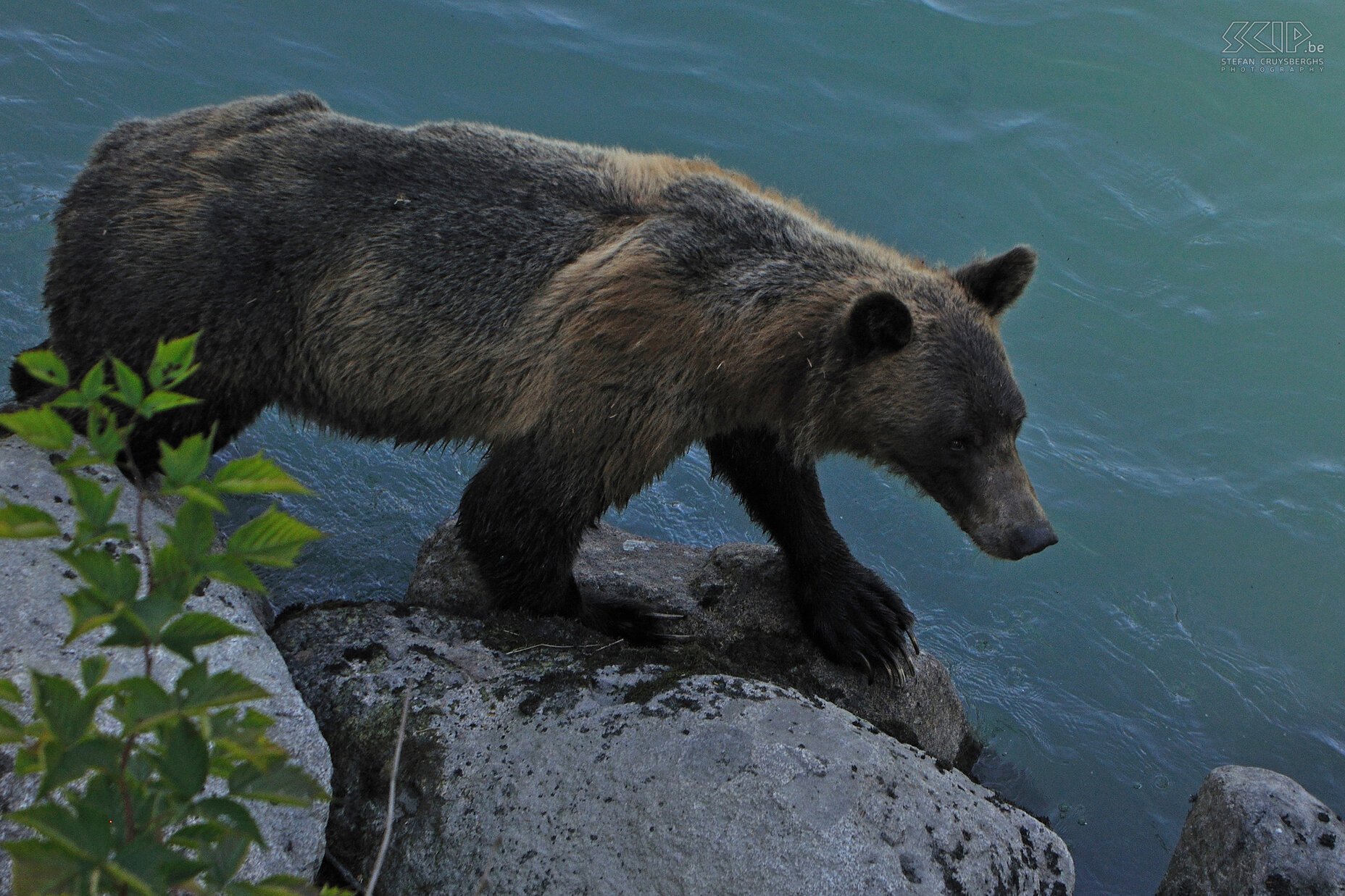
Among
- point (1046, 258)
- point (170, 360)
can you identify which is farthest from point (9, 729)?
point (1046, 258)

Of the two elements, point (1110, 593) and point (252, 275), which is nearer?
point (252, 275)

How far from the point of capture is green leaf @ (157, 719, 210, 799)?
1.86 meters

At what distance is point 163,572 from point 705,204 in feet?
11.9

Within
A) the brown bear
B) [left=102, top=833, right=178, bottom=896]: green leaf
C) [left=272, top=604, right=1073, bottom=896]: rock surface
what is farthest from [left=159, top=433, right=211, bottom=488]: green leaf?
the brown bear

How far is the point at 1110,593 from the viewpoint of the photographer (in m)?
8.94

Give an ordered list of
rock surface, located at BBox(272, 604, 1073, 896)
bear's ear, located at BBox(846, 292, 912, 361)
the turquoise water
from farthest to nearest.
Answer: the turquoise water → bear's ear, located at BBox(846, 292, 912, 361) → rock surface, located at BBox(272, 604, 1073, 896)

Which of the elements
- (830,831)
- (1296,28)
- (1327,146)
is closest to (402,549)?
(830,831)

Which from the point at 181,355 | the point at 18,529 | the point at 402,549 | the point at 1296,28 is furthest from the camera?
the point at 1296,28

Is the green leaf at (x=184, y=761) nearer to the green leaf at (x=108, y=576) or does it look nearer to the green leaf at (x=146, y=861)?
the green leaf at (x=146, y=861)

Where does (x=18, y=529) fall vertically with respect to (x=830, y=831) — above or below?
above

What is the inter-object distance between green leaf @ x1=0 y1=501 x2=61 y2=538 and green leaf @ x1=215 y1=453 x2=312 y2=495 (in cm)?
26

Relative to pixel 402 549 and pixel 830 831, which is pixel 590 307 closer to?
pixel 830 831

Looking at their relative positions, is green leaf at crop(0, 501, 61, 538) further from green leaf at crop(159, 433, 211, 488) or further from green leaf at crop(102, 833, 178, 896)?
green leaf at crop(102, 833, 178, 896)

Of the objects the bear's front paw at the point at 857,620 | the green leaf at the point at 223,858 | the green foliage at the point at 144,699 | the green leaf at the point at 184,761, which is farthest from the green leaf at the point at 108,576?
the bear's front paw at the point at 857,620
